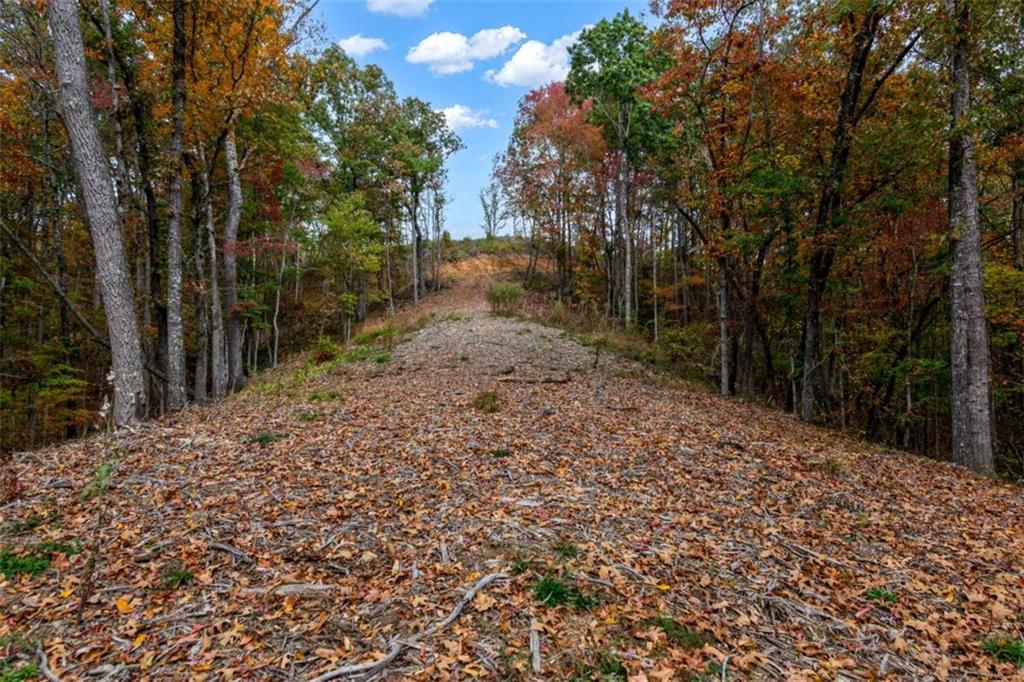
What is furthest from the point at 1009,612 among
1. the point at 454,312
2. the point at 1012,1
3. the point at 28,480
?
the point at 454,312

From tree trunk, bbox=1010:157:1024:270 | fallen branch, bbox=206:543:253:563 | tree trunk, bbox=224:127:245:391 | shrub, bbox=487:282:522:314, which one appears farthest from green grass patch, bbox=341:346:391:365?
tree trunk, bbox=1010:157:1024:270

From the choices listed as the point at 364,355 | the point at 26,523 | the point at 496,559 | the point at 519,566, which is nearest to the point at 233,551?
the point at 26,523

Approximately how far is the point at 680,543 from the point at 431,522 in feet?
6.32

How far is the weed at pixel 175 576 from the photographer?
2.96m

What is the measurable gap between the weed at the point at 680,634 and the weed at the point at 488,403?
4386 mm

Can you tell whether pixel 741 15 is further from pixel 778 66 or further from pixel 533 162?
pixel 533 162

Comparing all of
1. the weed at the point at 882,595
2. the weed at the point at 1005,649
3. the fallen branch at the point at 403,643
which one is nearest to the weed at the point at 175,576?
the fallen branch at the point at 403,643

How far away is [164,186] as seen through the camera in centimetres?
952

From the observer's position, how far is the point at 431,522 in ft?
12.3

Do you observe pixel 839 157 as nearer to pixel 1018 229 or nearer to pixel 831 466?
pixel 1018 229

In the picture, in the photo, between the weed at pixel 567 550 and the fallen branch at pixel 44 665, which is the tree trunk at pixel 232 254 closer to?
the fallen branch at pixel 44 665

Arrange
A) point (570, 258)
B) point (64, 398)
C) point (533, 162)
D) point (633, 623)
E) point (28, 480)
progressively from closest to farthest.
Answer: point (633, 623)
point (28, 480)
point (64, 398)
point (533, 162)
point (570, 258)

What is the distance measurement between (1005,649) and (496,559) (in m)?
3.03

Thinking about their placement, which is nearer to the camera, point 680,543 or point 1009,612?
point 1009,612
